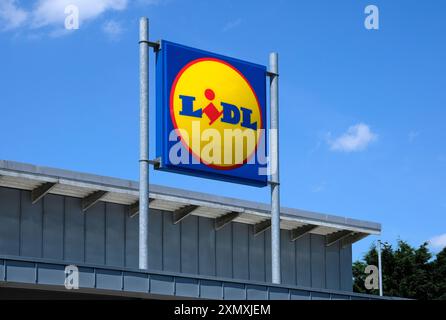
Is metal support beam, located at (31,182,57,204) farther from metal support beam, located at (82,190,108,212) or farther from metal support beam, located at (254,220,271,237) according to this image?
metal support beam, located at (254,220,271,237)

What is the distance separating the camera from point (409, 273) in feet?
349

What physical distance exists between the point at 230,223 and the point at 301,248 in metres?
5.79

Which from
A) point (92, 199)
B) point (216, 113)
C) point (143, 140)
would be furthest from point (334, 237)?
point (143, 140)

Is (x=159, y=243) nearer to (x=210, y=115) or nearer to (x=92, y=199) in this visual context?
(x=92, y=199)

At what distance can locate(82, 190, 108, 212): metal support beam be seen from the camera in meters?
44.0

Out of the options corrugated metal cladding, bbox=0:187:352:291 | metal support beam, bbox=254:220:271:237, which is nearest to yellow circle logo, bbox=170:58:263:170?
corrugated metal cladding, bbox=0:187:352:291

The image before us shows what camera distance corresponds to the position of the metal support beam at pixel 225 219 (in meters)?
50.1

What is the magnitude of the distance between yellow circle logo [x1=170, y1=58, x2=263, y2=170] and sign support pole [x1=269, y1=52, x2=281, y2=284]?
24.7 inches

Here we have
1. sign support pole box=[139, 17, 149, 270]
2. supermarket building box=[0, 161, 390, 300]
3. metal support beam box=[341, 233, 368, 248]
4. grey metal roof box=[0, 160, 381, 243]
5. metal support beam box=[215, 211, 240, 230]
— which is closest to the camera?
supermarket building box=[0, 161, 390, 300]

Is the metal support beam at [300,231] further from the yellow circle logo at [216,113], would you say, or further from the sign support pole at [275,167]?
the yellow circle logo at [216,113]

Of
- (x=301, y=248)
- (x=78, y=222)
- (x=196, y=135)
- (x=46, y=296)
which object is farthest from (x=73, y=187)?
(x=301, y=248)
